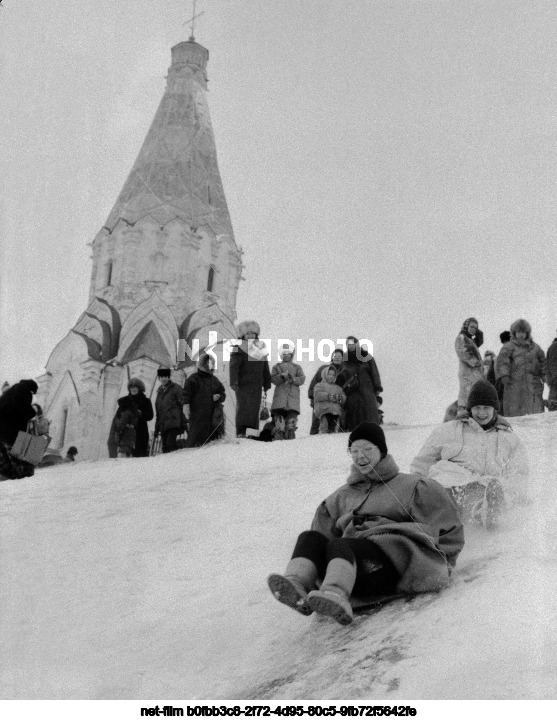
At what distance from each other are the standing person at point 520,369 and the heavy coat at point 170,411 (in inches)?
136

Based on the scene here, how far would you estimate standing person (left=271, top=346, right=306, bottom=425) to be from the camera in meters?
13.3

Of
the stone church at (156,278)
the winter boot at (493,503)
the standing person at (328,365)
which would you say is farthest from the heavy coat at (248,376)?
the stone church at (156,278)

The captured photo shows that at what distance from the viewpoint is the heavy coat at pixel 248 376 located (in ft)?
42.4

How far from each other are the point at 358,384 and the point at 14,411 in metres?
3.66

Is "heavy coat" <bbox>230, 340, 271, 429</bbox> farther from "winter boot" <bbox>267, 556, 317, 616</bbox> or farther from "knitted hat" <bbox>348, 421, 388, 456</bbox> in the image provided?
"winter boot" <bbox>267, 556, 317, 616</bbox>

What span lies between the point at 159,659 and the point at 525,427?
5.70 m

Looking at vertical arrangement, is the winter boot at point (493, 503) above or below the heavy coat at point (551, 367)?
below

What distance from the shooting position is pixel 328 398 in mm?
12719

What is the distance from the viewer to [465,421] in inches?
306

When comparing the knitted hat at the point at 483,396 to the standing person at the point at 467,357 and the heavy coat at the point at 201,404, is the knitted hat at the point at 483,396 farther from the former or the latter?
the heavy coat at the point at 201,404

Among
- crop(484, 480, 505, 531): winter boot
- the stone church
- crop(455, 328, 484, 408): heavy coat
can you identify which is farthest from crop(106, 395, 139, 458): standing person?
the stone church

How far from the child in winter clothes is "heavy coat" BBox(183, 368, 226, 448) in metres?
1.00

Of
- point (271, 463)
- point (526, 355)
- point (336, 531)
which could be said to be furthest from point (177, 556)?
point (526, 355)
